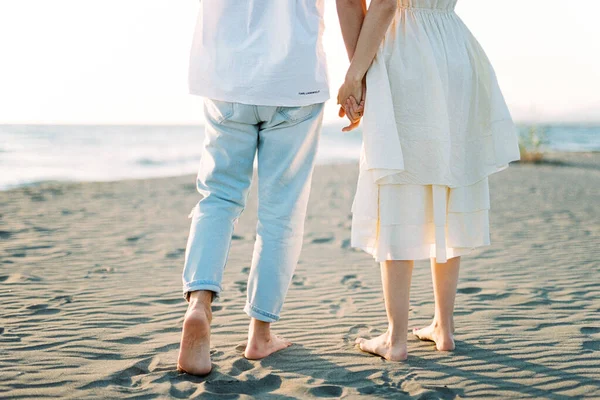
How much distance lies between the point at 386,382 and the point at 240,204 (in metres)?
0.99

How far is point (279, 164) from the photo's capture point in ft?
8.91

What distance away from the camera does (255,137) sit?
8.94ft

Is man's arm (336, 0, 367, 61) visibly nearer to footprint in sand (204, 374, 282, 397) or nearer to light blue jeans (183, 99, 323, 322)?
light blue jeans (183, 99, 323, 322)

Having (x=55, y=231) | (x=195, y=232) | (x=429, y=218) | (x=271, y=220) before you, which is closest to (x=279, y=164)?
(x=271, y=220)

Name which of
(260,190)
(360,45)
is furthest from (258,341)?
(360,45)

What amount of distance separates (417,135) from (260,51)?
780 mm

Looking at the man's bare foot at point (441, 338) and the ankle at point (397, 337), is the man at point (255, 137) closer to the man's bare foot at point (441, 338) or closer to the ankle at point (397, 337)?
the ankle at point (397, 337)

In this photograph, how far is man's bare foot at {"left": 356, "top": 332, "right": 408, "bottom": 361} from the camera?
2.87 meters

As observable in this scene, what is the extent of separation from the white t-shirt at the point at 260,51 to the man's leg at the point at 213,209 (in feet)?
0.31

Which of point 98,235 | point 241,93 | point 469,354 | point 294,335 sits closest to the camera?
point 241,93

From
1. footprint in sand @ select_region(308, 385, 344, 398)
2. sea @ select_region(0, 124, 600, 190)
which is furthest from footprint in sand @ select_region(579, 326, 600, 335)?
sea @ select_region(0, 124, 600, 190)

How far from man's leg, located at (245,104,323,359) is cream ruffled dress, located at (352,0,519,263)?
26 centimetres

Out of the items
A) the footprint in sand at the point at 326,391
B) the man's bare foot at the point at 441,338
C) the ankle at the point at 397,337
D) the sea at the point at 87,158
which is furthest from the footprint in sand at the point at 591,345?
the sea at the point at 87,158

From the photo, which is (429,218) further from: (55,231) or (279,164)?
(55,231)
